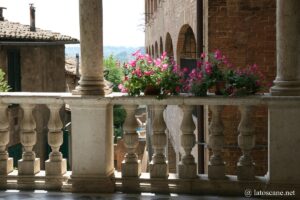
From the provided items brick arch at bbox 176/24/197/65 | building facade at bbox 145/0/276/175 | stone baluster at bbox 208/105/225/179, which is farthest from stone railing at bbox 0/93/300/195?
brick arch at bbox 176/24/197/65

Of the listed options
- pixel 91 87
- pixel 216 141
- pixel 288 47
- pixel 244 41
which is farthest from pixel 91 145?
pixel 244 41

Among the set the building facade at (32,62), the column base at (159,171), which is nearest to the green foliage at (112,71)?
the building facade at (32,62)

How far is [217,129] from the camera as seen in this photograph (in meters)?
5.94

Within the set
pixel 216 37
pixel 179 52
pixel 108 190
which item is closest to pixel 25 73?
pixel 179 52

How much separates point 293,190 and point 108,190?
6.79 ft

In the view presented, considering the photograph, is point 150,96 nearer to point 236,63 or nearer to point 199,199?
point 199,199

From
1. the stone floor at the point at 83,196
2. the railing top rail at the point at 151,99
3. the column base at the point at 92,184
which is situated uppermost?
the railing top rail at the point at 151,99

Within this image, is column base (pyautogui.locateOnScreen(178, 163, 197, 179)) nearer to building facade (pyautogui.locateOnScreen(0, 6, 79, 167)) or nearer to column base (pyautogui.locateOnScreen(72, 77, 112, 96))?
column base (pyautogui.locateOnScreen(72, 77, 112, 96))

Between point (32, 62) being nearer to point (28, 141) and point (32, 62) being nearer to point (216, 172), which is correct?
point (28, 141)

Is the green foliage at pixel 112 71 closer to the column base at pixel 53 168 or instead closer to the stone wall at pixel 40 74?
the stone wall at pixel 40 74

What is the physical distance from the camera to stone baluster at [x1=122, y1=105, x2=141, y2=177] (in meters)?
6.07

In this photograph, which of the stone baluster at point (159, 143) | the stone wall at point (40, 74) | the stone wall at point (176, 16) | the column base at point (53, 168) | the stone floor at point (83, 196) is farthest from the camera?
the stone wall at point (40, 74)

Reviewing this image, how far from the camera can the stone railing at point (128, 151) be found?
5.93 m

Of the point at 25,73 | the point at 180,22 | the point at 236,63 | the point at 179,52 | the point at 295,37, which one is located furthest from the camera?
the point at 25,73
